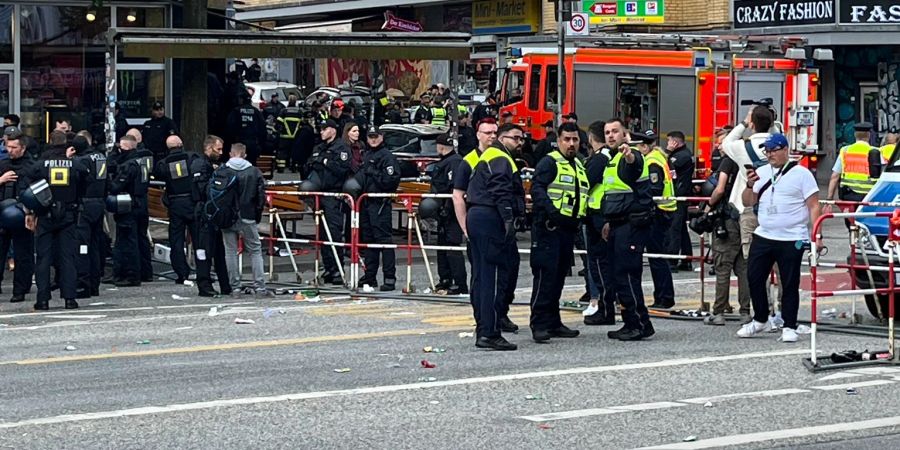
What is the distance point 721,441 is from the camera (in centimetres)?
914

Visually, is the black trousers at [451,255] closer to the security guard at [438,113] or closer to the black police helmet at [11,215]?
the black police helmet at [11,215]

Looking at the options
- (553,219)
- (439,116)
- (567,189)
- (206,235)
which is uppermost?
(439,116)

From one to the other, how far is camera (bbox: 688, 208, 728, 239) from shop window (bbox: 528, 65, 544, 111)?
52.6 ft

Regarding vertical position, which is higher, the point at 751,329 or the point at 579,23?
the point at 579,23

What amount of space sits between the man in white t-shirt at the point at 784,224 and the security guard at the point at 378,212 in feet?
18.4

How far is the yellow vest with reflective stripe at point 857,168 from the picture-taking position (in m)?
19.9

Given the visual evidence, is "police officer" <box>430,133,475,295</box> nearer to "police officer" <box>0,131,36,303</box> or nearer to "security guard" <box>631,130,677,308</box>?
"security guard" <box>631,130,677,308</box>

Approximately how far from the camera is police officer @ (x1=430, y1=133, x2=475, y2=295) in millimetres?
16750

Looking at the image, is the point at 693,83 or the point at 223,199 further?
the point at 693,83

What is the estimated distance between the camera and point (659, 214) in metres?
16.1

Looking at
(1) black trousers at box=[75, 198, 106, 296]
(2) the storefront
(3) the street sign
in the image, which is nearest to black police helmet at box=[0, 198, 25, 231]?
(1) black trousers at box=[75, 198, 106, 296]

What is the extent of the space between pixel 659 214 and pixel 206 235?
4987 mm

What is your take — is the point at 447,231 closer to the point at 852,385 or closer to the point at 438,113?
the point at 852,385

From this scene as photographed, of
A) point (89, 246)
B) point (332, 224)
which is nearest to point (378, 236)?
point (332, 224)
